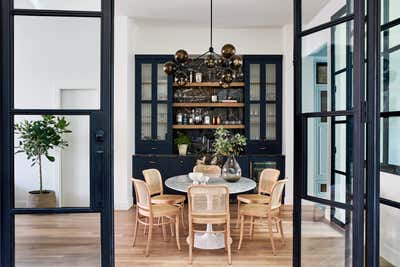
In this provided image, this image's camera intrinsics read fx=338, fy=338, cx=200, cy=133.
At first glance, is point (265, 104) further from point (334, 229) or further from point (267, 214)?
point (334, 229)

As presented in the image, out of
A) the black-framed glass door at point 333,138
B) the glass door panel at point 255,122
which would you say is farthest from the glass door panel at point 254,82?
the black-framed glass door at point 333,138

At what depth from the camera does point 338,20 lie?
2.07 meters

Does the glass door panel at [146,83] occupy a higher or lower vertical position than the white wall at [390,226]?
higher

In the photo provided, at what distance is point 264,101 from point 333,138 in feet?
13.8

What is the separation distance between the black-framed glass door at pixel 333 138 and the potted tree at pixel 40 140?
1556mm

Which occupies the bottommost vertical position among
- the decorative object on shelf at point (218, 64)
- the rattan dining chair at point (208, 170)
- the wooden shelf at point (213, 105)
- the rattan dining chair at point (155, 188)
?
the rattan dining chair at point (155, 188)

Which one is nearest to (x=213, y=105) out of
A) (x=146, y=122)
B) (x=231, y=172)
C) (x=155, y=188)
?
(x=146, y=122)

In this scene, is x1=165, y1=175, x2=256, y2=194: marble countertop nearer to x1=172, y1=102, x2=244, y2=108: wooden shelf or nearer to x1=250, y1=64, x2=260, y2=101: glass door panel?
x1=172, y1=102, x2=244, y2=108: wooden shelf

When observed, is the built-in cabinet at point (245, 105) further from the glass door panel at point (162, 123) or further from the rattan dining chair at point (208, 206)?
the rattan dining chair at point (208, 206)

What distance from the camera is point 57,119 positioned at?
213cm

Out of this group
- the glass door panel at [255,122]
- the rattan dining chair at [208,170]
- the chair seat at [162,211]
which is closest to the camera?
the chair seat at [162,211]

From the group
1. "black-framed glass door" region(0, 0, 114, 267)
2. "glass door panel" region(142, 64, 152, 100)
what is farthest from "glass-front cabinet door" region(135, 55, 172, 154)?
"black-framed glass door" region(0, 0, 114, 267)

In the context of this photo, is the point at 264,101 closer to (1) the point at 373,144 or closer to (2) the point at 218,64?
(2) the point at 218,64

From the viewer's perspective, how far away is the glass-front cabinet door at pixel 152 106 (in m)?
6.28
